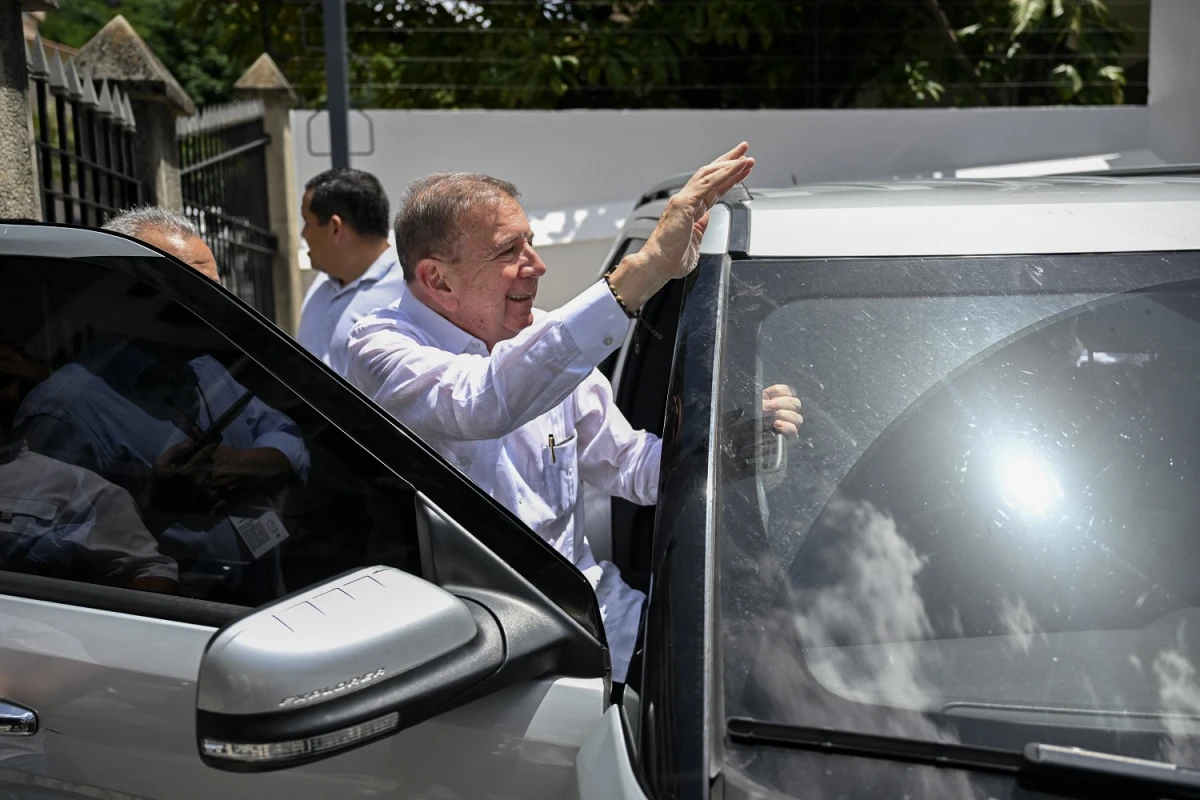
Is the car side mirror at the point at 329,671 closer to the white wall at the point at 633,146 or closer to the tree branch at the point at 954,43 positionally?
the white wall at the point at 633,146

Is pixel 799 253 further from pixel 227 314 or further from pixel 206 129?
pixel 206 129

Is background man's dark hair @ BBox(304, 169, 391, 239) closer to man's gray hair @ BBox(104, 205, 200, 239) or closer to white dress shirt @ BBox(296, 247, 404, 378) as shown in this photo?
white dress shirt @ BBox(296, 247, 404, 378)

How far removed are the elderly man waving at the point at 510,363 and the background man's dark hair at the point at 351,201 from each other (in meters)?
2.67

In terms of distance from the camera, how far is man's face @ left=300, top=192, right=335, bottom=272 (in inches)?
204

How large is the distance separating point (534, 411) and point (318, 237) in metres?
3.34

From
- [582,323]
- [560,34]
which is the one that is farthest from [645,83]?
[582,323]

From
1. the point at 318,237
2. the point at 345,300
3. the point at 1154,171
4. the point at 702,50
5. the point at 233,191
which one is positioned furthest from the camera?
the point at 702,50

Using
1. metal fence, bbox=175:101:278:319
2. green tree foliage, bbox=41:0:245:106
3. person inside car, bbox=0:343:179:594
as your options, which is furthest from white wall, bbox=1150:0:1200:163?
green tree foliage, bbox=41:0:245:106

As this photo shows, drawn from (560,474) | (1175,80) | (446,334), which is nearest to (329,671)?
(560,474)

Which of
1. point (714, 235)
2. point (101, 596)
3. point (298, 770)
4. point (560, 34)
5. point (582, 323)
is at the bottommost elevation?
point (298, 770)

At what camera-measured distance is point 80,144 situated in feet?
15.4

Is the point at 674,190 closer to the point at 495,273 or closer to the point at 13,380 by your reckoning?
the point at 495,273

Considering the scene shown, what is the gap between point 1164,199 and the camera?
1.93 meters

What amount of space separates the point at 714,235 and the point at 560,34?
29.0 ft
